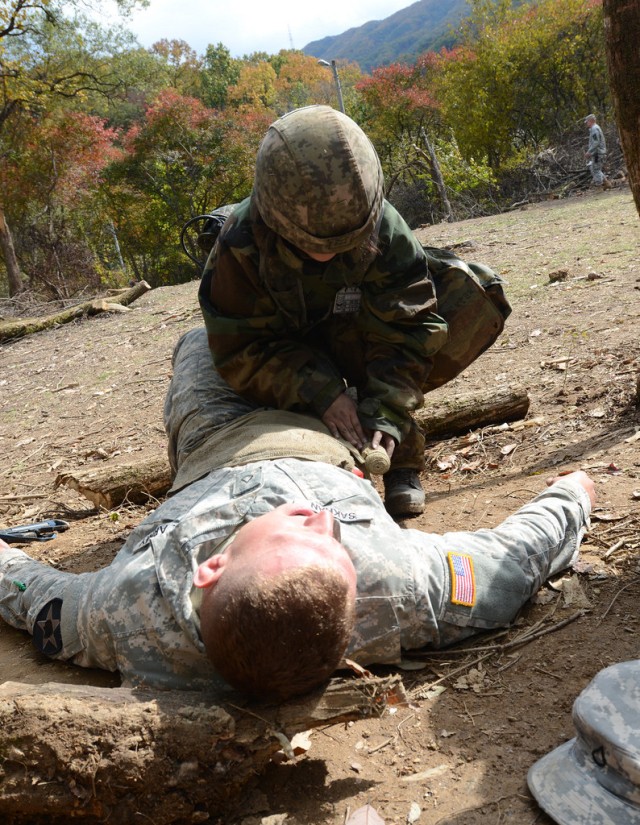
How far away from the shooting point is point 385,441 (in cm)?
357

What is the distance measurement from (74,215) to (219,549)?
73.0 ft

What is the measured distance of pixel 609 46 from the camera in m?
3.22

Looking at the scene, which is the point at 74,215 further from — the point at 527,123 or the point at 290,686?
the point at 290,686

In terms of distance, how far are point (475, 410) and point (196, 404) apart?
6.02ft

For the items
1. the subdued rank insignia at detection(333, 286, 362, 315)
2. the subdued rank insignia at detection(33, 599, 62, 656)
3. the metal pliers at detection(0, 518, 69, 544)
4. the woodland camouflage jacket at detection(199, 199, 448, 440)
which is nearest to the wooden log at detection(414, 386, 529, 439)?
the woodland camouflage jacket at detection(199, 199, 448, 440)

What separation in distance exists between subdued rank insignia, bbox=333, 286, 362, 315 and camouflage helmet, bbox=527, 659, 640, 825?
216 centimetres

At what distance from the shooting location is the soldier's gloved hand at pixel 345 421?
3.48 metres

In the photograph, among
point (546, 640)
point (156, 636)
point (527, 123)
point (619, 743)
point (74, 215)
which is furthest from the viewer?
point (74, 215)

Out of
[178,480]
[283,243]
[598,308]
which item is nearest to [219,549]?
[178,480]

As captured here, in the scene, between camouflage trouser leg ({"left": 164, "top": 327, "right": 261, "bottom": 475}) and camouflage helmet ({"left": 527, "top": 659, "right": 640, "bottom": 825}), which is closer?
camouflage helmet ({"left": 527, "top": 659, "right": 640, "bottom": 825})

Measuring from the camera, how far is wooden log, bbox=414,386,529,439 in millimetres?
4625

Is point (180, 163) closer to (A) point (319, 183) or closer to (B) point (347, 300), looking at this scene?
(B) point (347, 300)

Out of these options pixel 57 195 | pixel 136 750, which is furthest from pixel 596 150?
pixel 136 750

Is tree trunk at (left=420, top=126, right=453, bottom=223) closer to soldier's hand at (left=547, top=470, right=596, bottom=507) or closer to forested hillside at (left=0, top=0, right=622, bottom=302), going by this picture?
forested hillside at (left=0, top=0, right=622, bottom=302)
